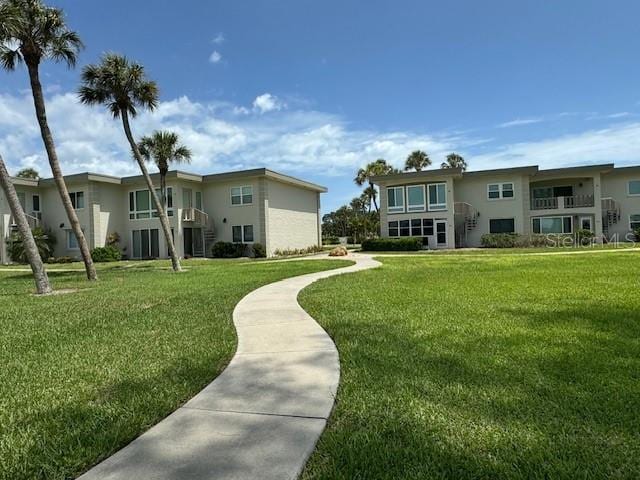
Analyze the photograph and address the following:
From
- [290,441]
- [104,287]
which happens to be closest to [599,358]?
[290,441]

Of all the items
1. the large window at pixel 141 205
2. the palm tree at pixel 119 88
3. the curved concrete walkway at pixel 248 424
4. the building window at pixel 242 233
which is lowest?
the curved concrete walkway at pixel 248 424

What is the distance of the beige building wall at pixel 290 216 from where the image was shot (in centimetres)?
3078

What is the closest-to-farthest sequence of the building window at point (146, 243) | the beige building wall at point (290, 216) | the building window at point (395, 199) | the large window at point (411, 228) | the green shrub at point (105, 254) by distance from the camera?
the green shrub at point (105, 254) < the beige building wall at point (290, 216) < the building window at point (146, 243) < the large window at point (411, 228) < the building window at point (395, 199)

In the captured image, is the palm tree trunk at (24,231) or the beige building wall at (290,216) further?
the beige building wall at (290,216)

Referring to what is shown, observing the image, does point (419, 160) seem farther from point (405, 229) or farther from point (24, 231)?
point (24, 231)

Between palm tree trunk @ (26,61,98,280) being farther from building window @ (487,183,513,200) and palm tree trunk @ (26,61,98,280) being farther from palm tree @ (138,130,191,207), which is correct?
building window @ (487,183,513,200)

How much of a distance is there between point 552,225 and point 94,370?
35574 mm

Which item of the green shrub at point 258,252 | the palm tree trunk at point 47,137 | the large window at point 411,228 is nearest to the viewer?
the palm tree trunk at point 47,137

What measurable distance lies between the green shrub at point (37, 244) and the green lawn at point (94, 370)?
24.3m

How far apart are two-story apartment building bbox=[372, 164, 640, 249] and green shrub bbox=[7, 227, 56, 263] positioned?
2384cm

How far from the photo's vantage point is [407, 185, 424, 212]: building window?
3453 centimetres

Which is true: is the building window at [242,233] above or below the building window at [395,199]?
below

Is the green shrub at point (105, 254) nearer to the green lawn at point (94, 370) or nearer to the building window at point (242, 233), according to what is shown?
the building window at point (242, 233)

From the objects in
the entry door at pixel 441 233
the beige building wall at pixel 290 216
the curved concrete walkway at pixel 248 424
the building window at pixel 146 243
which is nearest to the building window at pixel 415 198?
the entry door at pixel 441 233
